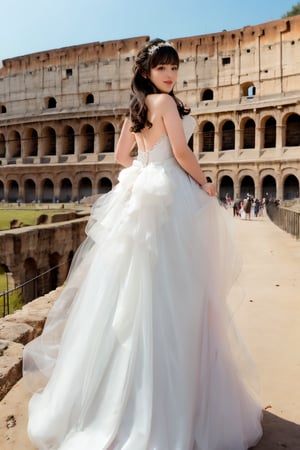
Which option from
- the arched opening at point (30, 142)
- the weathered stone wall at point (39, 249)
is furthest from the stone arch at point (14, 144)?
the weathered stone wall at point (39, 249)

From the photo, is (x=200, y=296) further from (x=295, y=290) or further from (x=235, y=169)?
(x=235, y=169)

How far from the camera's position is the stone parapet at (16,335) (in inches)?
122

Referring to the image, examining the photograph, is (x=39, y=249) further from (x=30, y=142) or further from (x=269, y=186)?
(x=30, y=142)

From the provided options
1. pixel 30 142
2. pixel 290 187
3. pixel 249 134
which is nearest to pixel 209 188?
pixel 290 187

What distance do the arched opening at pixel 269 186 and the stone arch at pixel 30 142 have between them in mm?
20591

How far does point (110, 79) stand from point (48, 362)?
40.0 m

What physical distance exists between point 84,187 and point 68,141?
5.00m

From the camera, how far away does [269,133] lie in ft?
111

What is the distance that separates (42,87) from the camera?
43062 millimetres

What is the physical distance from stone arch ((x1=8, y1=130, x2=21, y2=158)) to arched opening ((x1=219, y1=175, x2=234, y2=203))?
1942 centimetres

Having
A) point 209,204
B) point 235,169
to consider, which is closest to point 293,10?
point 235,169

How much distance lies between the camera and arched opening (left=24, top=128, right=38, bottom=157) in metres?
40.8

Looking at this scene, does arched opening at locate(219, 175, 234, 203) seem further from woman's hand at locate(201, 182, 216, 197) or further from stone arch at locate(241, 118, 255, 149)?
woman's hand at locate(201, 182, 216, 197)

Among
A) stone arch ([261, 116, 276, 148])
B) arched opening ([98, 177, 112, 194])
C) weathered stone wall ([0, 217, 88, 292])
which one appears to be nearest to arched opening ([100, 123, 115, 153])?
arched opening ([98, 177, 112, 194])
